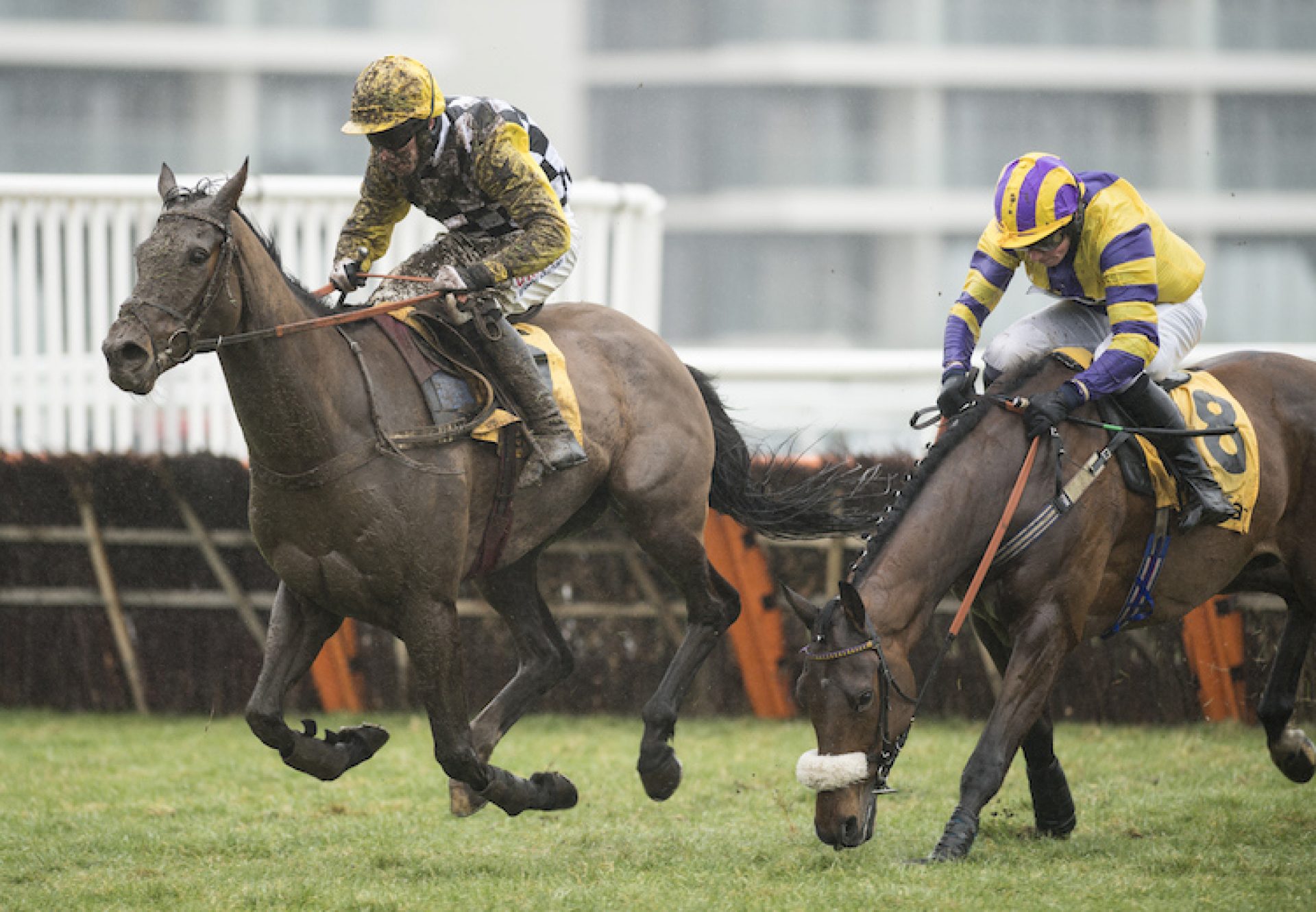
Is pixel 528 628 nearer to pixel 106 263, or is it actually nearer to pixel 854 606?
pixel 854 606

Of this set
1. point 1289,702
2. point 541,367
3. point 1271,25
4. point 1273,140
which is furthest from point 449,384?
point 1271,25

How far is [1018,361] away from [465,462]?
6.57 feet

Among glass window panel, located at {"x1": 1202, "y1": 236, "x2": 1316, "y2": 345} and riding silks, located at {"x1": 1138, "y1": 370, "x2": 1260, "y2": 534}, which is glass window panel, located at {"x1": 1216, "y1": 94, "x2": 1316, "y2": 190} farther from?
riding silks, located at {"x1": 1138, "y1": 370, "x2": 1260, "y2": 534}

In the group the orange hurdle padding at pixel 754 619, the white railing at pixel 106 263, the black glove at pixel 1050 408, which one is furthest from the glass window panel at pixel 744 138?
the black glove at pixel 1050 408

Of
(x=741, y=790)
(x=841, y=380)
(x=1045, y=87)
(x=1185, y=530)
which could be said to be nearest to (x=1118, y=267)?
(x=1185, y=530)

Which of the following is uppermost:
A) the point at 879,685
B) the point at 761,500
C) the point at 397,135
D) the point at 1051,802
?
the point at 397,135

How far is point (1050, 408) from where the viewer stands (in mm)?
5133

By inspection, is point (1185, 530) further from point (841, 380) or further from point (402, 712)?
point (841, 380)

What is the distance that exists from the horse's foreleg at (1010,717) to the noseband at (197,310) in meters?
2.66

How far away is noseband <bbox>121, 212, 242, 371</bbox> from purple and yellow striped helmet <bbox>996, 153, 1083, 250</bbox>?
8.11 feet

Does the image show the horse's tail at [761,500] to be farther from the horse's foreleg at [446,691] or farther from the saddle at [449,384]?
the horse's foreleg at [446,691]

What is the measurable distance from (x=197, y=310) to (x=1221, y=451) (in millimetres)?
3446

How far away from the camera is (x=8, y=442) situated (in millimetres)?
10258

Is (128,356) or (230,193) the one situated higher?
(230,193)
